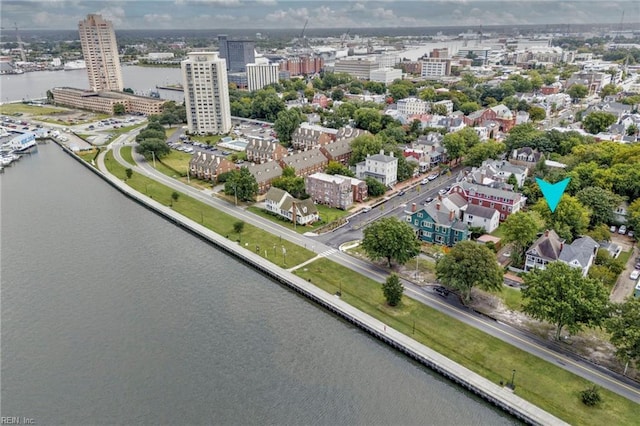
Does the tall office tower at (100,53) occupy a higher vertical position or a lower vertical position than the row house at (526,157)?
higher

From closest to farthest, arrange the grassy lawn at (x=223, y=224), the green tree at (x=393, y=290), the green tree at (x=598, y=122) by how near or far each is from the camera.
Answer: the green tree at (x=393, y=290) < the grassy lawn at (x=223, y=224) < the green tree at (x=598, y=122)

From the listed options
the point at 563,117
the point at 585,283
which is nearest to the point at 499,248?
the point at 585,283

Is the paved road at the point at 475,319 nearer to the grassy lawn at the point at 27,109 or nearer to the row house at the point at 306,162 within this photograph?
the row house at the point at 306,162

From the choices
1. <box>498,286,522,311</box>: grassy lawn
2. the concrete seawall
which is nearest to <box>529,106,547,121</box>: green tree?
<box>498,286,522,311</box>: grassy lawn

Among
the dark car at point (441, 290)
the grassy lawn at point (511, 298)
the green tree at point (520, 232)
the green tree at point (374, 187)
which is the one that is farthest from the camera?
the green tree at point (374, 187)

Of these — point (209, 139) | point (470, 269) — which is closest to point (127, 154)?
point (209, 139)

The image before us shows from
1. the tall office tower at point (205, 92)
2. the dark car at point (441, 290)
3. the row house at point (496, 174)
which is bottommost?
the dark car at point (441, 290)

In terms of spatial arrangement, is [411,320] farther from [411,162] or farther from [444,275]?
[411,162]

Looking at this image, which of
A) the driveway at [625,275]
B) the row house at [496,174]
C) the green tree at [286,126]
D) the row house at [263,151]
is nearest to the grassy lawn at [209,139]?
the green tree at [286,126]
